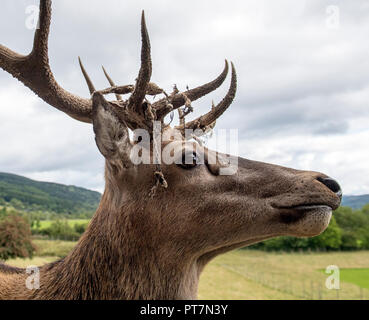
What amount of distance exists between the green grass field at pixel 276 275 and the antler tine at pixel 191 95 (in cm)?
1901

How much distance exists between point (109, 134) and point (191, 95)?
159cm

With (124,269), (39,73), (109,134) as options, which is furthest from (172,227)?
(39,73)

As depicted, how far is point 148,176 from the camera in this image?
3576mm

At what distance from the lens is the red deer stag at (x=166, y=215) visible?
3.40 m

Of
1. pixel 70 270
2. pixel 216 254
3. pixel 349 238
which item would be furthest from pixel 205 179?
pixel 349 238

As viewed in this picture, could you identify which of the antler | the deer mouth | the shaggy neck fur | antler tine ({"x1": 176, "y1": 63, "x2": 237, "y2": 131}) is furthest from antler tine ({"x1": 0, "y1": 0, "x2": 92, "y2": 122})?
the deer mouth

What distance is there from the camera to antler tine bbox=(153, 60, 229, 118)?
163 inches

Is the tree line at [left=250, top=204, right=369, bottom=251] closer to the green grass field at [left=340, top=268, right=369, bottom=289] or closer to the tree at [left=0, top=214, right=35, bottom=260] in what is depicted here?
the green grass field at [left=340, top=268, right=369, bottom=289]

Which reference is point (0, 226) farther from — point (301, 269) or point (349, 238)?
point (349, 238)

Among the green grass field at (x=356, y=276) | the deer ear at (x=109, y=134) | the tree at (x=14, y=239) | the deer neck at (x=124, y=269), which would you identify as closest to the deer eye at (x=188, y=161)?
→ the deer ear at (x=109, y=134)

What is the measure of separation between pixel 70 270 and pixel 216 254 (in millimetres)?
1627

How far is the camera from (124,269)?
136 inches

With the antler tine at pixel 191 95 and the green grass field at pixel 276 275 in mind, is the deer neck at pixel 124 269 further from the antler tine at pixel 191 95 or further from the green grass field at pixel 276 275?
the green grass field at pixel 276 275

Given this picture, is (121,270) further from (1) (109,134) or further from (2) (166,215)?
(1) (109,134)
